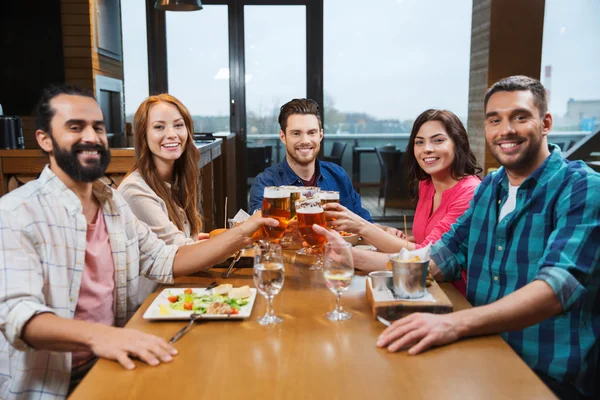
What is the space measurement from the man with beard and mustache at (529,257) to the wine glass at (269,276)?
310mm

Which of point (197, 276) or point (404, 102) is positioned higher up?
point (404, 102)

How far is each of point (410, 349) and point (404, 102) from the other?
6.65 m

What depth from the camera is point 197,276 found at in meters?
2.01

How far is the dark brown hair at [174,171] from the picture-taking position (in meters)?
2.62

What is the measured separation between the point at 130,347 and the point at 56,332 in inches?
10.2

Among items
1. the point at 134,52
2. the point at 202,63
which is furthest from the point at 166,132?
the point at 134,52

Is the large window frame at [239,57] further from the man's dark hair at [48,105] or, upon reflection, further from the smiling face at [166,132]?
the man's dark hair at [48,105]

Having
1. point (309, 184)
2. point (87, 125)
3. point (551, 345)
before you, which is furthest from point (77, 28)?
point (551, 345)

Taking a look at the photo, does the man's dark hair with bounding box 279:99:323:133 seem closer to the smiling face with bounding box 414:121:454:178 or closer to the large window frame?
the smiling face with bounding box 414:121:454:178

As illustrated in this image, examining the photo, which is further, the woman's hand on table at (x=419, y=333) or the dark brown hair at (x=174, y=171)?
the dark brown hair at (x=174, y=171)

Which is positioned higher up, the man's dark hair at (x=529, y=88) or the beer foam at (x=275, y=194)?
the man's dark hair at (x=529, y=88)

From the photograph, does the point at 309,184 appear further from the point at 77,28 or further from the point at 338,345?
the point at 77,28

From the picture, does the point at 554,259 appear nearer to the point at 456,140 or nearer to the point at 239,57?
the point at 456,140

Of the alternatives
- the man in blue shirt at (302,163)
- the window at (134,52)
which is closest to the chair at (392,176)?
the window at (134,52)
